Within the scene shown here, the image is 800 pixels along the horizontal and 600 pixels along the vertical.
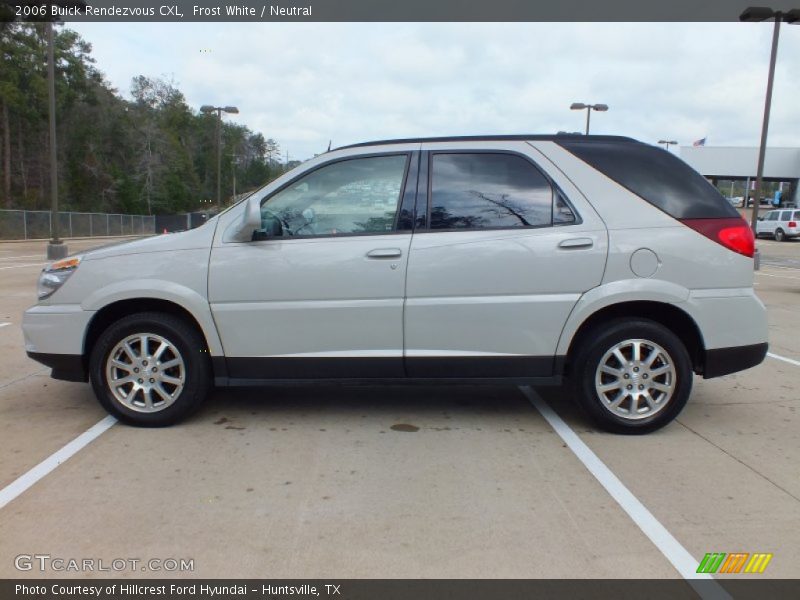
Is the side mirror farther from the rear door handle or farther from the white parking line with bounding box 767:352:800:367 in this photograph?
the white parking line with bounding box 767:352:800:367

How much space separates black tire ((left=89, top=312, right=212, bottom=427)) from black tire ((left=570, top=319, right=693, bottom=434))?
2.61 meters

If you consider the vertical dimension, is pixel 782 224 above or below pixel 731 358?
above

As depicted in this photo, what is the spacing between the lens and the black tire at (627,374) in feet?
13.9

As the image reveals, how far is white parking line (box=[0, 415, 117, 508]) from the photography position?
11.3 feet

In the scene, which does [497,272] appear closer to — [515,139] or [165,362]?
[515,139]

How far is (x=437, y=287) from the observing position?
165 inches

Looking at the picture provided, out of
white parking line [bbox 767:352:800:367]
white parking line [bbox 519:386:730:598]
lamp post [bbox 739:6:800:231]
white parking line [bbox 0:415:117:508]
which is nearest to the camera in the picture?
white parking line [bbox 519:386:730:598]

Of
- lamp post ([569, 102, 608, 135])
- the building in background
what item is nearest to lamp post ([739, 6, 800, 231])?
lamp post ([569, 102, 608, 135])

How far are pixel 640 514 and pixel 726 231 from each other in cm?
208

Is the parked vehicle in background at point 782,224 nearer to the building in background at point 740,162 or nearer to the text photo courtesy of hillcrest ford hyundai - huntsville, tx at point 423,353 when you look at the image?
the building in background at point 740,162

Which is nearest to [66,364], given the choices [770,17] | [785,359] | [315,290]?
[315,290]

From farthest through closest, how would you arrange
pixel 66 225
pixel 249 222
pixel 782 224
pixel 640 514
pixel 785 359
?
1. pixel 66 225
2. pixel 782 224
3. pixel 785 359
4. pixel 249 222
5. pixel 640 514

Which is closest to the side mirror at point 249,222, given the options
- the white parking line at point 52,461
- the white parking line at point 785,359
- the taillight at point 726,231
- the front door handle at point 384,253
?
the front door handle at point 384,253

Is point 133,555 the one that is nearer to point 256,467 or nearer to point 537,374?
point 256,467
